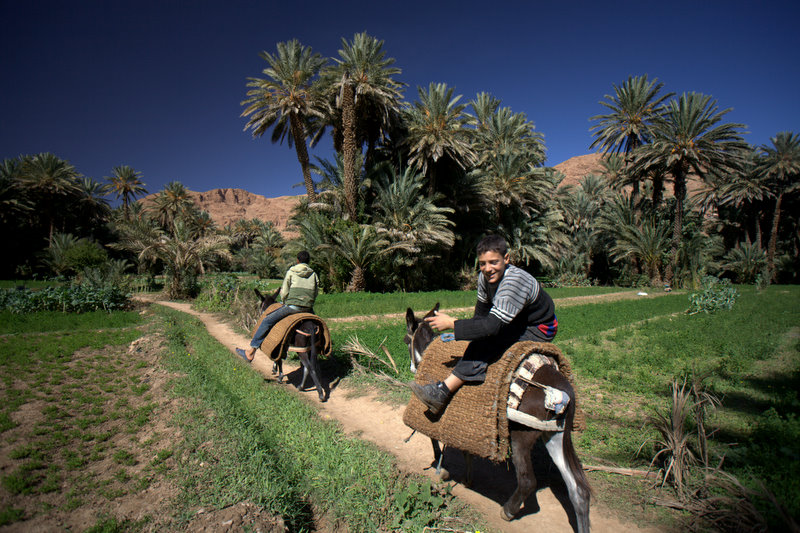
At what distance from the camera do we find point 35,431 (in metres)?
4.73

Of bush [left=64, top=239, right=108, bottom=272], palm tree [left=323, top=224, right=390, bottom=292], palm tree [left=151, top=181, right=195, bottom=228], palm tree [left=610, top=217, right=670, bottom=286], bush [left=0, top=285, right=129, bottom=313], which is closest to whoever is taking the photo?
bush [left=0, top=285, right=129, bottom=313]

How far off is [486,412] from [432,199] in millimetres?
24382

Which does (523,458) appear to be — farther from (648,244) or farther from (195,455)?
(648,244)

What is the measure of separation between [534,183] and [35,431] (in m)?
32.5

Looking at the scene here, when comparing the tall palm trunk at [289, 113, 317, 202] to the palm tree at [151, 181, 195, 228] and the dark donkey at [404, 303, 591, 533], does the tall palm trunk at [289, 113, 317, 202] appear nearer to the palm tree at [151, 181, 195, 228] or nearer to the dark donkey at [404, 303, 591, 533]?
the dark donkey at [404, 303, 591, 533]

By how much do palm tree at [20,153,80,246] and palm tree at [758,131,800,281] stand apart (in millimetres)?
69374

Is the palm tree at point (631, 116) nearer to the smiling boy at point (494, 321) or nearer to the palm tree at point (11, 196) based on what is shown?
the smiling boy at point (494, 321)

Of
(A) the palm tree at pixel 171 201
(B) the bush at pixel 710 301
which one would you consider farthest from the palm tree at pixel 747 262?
(A) the palm tree at pixel 171 201

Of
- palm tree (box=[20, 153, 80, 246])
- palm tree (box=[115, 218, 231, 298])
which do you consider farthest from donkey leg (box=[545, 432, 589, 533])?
palm tree (box=[20, 153, 80, 246])

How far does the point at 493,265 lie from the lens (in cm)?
308

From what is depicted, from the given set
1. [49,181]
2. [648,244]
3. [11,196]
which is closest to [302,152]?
[49,181]

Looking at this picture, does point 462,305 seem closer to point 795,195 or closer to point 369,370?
point 369,370

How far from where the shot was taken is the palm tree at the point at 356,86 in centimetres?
2361

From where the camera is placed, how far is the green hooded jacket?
22.4 feet
